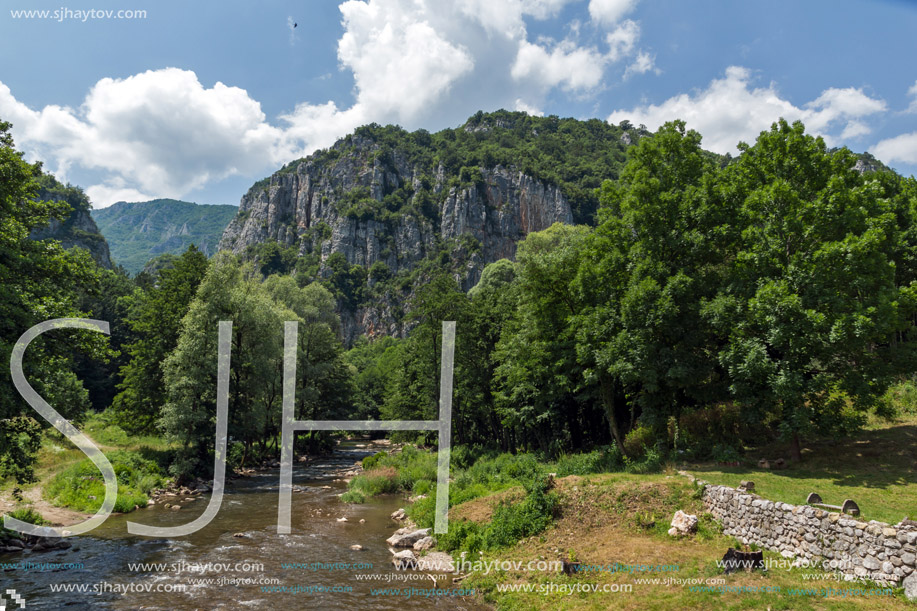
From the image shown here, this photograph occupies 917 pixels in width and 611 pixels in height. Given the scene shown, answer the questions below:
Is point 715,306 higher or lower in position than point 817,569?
higher

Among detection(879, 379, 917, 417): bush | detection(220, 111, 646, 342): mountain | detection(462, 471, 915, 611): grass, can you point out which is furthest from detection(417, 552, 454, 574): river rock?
detection(220, 111, 646, 342): mountain

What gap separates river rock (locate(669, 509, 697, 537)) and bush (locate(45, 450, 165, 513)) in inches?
937

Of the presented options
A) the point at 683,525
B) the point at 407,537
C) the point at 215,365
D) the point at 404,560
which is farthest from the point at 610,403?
the point at 215,365

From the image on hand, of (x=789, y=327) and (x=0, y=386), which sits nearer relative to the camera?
(x=0, y=386)

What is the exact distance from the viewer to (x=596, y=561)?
12820mm

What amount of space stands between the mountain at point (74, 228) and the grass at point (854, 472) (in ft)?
444

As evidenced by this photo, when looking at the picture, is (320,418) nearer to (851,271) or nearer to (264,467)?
(264,467)

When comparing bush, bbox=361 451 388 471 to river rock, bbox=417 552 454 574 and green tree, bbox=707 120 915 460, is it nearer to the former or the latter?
river rock, bbox=417 552 454 574

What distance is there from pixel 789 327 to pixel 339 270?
140819 mm

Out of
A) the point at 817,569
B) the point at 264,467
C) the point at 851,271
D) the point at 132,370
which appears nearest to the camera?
the point at 817,569

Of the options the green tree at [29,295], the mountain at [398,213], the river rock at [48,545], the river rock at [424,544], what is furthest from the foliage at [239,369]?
the mountain at [398,213]

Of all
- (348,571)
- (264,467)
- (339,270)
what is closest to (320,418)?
(264,467)

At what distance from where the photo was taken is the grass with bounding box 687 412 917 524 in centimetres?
1234

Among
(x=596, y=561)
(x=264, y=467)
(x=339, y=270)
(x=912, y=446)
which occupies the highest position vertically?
(x=339, y=270)
